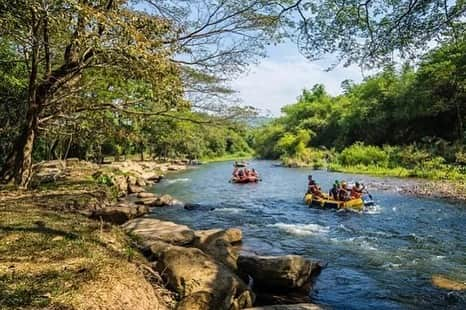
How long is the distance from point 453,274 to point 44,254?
24.0 ft

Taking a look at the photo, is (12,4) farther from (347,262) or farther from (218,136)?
(218,136)

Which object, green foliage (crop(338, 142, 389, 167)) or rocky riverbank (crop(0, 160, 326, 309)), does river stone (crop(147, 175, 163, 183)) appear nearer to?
green foliage (crop(338, 142, 389, 167))

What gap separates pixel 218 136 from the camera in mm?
16109

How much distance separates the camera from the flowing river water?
7.11 metres

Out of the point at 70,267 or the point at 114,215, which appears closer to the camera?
the point at 70,267

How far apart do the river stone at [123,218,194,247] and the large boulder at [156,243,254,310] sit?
1744 millimetres

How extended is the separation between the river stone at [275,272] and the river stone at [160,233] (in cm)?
189

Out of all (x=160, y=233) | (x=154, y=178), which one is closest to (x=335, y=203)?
(x=160, y=233)

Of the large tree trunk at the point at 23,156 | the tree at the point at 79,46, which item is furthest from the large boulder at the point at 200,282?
the large tree trunk at the point at 23,156

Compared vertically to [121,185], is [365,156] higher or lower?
higher

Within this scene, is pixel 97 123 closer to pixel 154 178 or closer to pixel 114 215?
pixel 114 215

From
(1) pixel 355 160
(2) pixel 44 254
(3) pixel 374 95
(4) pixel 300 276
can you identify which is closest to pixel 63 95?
(2) pixel 44 254

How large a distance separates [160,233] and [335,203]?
9337 mm

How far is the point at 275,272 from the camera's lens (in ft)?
22.5
